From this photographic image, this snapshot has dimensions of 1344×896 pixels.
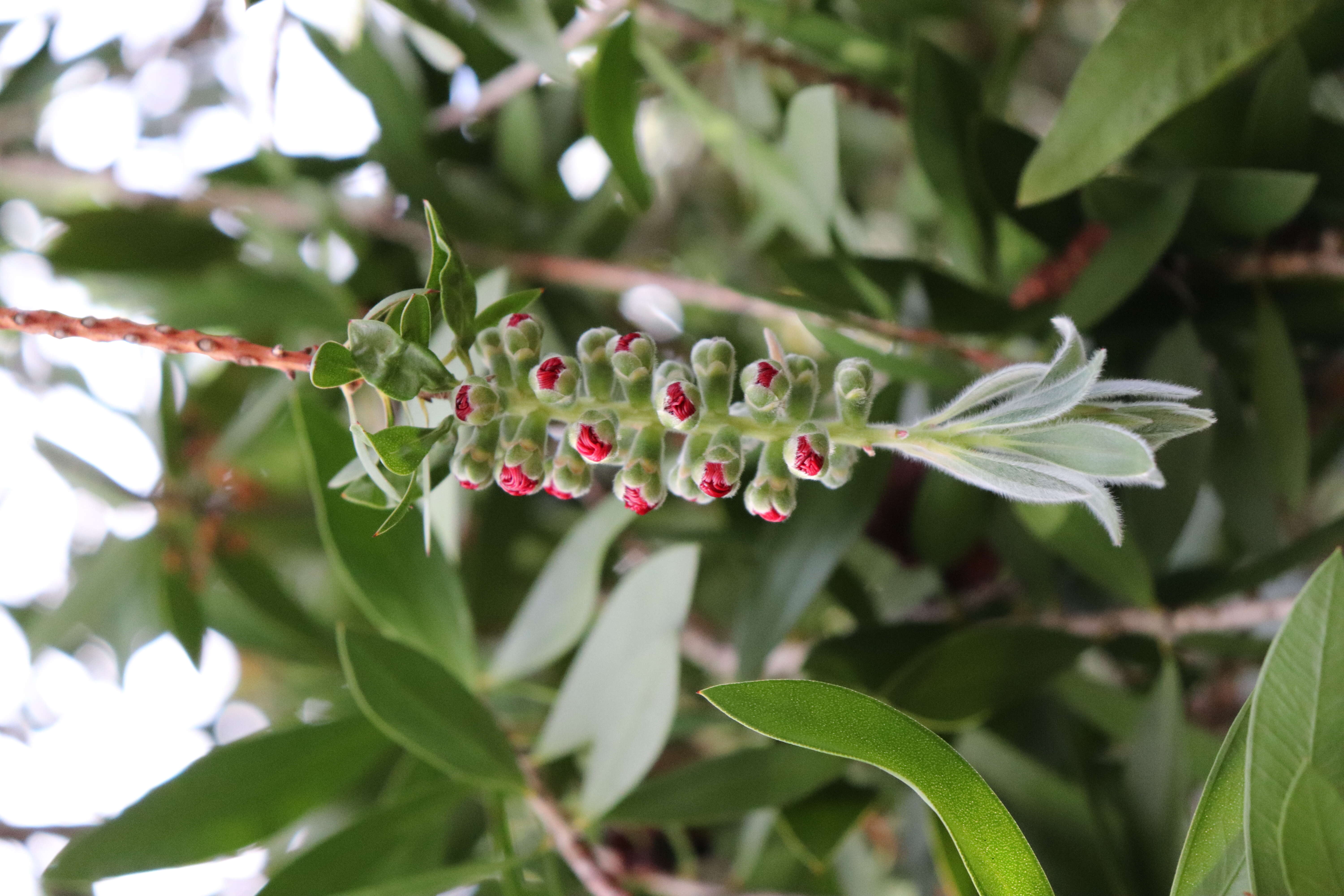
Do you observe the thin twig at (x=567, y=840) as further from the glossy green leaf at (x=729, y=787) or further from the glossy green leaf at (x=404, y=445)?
the glossy green leaf at (x=404, y=445)

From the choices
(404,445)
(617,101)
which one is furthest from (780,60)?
(404,445)

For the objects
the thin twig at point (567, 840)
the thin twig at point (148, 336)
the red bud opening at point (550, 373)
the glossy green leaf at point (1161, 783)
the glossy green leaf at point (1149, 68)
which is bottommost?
the thin twig at point (567, 840)

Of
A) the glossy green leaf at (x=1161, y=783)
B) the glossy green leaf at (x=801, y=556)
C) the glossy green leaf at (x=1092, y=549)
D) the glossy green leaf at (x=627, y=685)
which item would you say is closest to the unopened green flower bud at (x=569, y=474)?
the glossy green leaf at (x=627, y=685)

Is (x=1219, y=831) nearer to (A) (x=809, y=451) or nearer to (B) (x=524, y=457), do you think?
(A) (x=809, y=451)

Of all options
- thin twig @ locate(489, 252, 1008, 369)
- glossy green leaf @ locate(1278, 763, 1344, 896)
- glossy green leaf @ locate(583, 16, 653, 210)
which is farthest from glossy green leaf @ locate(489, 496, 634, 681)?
glossy green leaf @ locate(1278, 763, 1344, 896)

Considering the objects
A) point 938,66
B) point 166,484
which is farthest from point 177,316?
point 938,66

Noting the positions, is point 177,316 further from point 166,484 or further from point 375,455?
point 375,455
